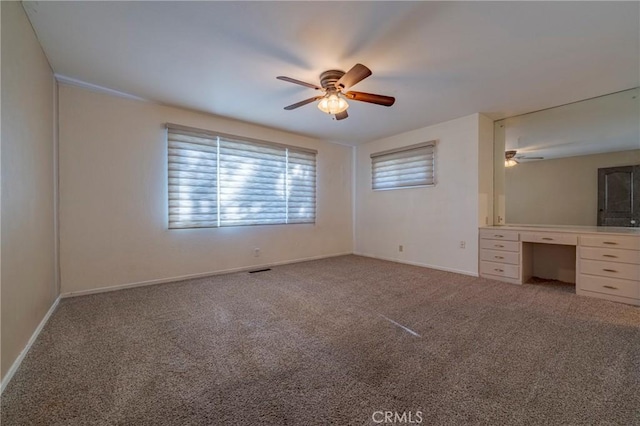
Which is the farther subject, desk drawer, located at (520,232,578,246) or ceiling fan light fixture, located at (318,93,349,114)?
desk drawer, located at (520,232,578,246)

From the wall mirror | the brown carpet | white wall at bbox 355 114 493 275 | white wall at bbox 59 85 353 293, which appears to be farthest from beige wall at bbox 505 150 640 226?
white wall at bbox 59 85 353 293

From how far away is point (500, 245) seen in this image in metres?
3.58

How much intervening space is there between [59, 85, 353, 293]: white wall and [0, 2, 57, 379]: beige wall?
1.32 feet

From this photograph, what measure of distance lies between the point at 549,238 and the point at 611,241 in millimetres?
515

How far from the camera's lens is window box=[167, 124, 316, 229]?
359 centimetres

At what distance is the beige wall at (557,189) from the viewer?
348 centimetres

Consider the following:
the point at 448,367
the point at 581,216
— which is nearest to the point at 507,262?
the point at 581,216

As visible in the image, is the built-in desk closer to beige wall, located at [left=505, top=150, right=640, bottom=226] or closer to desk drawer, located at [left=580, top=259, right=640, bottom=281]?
desk drawer, located at [left=580, top=259, right=640, bottom=281]

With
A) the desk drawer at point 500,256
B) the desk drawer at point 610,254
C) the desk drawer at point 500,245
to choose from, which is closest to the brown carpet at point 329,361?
the desk drawer at point 610,254

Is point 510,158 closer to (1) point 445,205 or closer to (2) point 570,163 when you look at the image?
(2) point 570,163

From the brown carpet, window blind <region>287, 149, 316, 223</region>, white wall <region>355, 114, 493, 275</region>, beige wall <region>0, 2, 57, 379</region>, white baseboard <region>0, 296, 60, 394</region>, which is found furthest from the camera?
window blind <region>287, 149, 316, 223</region>

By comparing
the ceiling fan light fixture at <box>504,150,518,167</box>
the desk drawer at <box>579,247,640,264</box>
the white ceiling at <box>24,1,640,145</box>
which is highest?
the white ceiling at <box>24,1,640,145</box>

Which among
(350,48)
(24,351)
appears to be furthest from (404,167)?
(24,351)

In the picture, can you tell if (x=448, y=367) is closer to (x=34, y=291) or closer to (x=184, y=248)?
(x=34, y=291)
